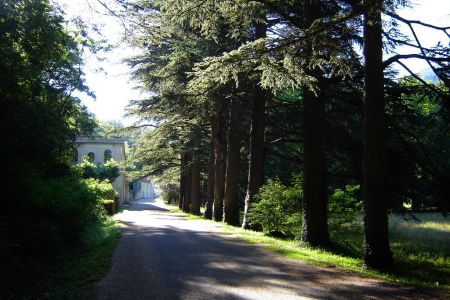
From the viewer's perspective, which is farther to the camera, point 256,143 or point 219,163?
point 219,163

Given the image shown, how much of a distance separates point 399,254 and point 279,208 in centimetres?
419

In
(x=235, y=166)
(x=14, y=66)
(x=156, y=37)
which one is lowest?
(x=235, y=166)

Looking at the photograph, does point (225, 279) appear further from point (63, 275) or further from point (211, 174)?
point (211, 174)

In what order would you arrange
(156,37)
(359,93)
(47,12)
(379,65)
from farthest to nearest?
(359,93), (47,12), (156,37), (379,65)

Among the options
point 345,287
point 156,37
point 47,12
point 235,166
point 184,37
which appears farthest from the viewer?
point 235,166

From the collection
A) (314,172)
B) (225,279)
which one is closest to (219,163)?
(314,172)

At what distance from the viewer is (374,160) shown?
977cm

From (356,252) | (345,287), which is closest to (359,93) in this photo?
(356,252)

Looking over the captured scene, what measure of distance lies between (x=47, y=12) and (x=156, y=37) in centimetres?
365

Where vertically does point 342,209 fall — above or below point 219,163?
below

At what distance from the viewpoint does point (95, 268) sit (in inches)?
348

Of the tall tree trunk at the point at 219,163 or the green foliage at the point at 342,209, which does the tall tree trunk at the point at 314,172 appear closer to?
the green foliage at the point at 342,209

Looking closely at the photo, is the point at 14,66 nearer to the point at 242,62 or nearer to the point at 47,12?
the point at 47,12

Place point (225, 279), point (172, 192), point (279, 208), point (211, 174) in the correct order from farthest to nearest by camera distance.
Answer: point (172, 192) → point (211, 174) → point (279, 208) → point (225, 279)
